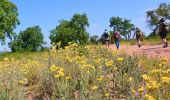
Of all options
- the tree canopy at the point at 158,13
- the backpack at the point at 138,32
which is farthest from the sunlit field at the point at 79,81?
the tree canopy at the point at 158,13

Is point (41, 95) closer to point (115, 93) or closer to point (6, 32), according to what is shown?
point (115, 93)

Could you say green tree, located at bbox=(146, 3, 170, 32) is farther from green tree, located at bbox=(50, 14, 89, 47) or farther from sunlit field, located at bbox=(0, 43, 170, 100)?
sunlit field, located at bbox=(0, 43, 170, 100)

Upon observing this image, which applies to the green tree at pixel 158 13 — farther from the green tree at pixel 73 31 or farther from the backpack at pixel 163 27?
the backpack at pixel 163 27

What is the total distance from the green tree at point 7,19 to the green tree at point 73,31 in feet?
168

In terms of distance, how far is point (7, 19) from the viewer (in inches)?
1994

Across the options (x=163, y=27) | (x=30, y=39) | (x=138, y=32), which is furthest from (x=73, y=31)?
(x=163, y=27)

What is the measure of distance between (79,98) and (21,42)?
107839mm

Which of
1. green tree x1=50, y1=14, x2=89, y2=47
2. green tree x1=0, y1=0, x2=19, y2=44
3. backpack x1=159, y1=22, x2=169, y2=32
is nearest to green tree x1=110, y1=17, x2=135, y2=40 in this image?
green tree x1=50, y1=14, x2=89, y2=47

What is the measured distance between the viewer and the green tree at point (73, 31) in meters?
107

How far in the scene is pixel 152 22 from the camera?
3809 inches

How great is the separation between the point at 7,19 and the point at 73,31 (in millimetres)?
57299

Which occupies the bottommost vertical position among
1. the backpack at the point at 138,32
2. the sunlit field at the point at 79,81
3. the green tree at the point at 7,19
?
the sunlit field at the point at 79,81

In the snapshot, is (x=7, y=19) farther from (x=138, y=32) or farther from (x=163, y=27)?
(x=163, y=27)

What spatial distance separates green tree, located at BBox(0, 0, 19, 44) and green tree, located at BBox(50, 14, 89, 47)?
168 feet
